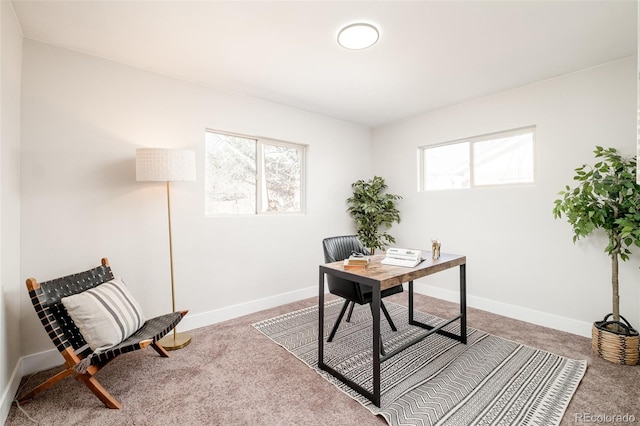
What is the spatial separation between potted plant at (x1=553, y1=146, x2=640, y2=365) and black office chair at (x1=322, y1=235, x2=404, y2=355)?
1584 millimetres

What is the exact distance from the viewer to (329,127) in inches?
162

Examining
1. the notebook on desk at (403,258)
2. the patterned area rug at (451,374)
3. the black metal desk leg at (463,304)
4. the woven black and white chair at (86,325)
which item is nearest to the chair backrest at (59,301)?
the woven black and white chair at (86,325)

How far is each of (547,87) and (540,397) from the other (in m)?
2.84

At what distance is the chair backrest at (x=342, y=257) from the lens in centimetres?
228

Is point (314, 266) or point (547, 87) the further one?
point (314, 266)

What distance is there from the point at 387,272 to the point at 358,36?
5.71 ft

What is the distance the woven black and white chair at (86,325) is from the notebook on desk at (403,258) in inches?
68.5

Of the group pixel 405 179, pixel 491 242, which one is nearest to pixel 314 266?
pixel 405 179

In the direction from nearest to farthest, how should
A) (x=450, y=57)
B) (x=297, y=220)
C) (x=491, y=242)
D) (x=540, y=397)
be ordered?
(x=540, y=397), (x=450, y=57), (x=491, y=242), (x=297, y=220)

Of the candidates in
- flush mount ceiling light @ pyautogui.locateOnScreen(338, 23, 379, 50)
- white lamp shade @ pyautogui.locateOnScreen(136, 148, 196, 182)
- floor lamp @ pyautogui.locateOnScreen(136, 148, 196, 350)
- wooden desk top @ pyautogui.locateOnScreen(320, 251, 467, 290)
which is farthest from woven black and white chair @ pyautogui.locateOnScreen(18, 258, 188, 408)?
flush mount ceiling light @ pyautogui.locateOnScreen(338, 23, 379, 50)

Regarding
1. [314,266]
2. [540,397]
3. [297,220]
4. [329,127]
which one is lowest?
[540,397]

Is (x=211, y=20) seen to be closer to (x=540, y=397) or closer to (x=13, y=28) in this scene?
(x=13, y=28)

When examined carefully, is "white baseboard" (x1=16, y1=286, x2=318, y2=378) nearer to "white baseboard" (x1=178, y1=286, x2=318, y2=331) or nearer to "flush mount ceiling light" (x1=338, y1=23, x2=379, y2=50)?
"white baseboard" (x1=178, y1=286, x2=318, y2=331)

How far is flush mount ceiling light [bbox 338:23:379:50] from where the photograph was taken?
2.02 metres
